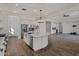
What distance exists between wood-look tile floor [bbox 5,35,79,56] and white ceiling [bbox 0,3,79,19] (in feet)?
1.74

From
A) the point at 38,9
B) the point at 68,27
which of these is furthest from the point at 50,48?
the point at 38,9

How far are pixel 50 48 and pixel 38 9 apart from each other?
0.85 meters

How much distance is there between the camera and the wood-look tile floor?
8.79 ft

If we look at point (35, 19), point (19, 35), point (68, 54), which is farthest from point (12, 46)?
point (68, 54)

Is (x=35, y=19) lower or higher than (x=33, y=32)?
higher

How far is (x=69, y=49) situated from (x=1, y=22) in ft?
4.98

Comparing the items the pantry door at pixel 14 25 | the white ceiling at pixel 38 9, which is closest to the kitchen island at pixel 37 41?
the pantry door at pixel 14 25

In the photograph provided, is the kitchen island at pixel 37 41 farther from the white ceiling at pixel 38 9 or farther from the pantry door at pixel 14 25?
the white ceiling at pixel 38 9

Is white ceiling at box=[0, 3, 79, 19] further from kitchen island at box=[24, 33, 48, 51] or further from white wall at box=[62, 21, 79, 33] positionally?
kitchen island at box=[24, 33, 48, 51]

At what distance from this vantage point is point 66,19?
2736 millimetres

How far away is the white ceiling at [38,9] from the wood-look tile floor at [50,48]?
53 cm

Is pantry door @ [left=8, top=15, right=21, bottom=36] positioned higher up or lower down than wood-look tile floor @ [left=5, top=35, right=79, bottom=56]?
higher up

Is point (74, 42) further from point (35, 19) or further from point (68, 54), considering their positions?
point (35, 19)

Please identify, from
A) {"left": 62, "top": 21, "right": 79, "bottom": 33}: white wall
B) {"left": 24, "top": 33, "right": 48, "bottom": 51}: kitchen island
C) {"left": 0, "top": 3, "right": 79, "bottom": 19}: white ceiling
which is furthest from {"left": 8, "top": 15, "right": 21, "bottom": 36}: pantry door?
{"left": 62, "top": 21, "right": 79, "bottom": 33}: white wall
